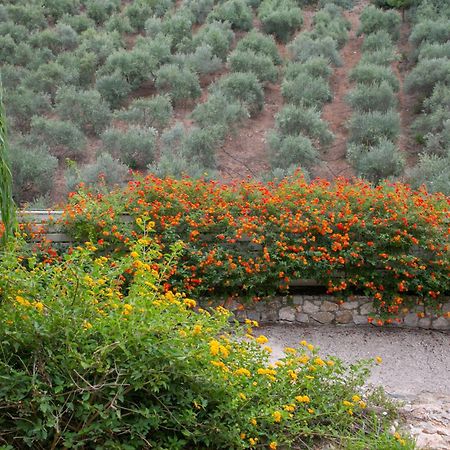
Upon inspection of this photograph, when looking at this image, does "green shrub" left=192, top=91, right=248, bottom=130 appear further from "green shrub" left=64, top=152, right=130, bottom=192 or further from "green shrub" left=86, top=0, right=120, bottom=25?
"green shrub" left=86, top=0, right=120, bottom=25

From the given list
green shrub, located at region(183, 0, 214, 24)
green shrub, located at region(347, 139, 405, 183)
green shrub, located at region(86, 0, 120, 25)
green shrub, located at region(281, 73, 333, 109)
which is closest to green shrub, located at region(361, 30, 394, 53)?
green shrub, located at region(281, 73, 333, 109)

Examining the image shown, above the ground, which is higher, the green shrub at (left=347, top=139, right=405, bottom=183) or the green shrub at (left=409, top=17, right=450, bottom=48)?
the green shrub at (left=409, top=17, right=450, bottom=48)

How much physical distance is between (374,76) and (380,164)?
384 cm

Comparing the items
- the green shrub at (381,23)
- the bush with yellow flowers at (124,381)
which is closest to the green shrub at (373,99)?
the green shrub at (381,23)

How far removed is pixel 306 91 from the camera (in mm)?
14172

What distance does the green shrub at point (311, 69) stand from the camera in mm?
14977

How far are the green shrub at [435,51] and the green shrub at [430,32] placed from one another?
0.43 metres

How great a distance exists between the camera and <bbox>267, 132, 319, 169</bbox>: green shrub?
39.1 feet

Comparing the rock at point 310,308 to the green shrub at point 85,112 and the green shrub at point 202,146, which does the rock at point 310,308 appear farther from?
the green shrub at point 85,112

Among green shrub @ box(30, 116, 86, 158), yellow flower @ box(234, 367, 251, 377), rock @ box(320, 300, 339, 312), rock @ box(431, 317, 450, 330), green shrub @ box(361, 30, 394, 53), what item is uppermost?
yellow flower @ box(234, 367, 251, 377)

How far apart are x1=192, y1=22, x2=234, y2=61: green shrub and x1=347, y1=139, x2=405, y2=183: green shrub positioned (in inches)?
234

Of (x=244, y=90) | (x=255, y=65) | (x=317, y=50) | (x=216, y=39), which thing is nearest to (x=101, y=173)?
(x=244, y=90)

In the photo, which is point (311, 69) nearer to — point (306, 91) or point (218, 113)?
point (306, 91)

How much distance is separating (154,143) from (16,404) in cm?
935
